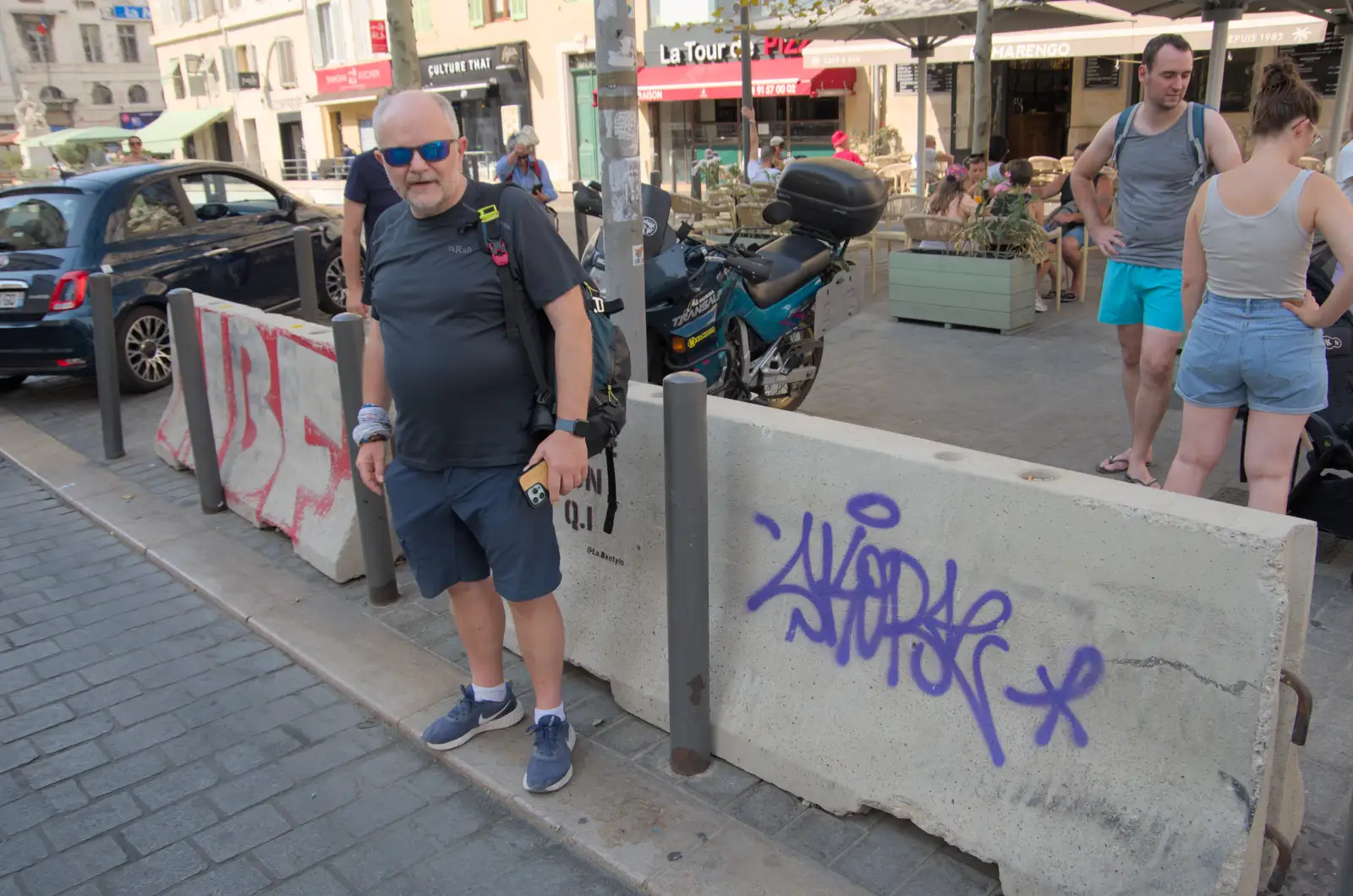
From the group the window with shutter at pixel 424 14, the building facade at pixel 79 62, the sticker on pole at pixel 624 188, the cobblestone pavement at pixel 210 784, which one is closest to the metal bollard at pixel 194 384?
the cobblestone pavement at pixel 210 784

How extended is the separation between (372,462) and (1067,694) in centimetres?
199

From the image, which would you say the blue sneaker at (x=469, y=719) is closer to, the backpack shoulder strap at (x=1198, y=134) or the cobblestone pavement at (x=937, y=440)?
the cobblestone pavement at (x=937, y=440)

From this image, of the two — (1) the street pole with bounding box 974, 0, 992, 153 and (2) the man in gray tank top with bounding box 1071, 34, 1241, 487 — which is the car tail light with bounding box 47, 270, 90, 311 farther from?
(1) the street pole with bounding box 974, 0, 992, 153

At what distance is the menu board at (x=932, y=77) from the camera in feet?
70.9

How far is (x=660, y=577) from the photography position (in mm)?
3219

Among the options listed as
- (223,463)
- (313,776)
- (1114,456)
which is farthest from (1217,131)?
(223,463)

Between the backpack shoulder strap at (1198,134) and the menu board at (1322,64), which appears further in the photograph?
the menu board at (1322,64)

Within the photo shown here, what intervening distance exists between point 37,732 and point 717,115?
84.0 ft

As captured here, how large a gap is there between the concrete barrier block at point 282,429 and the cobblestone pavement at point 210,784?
1.84 ft

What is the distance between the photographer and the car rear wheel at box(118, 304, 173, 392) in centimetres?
761

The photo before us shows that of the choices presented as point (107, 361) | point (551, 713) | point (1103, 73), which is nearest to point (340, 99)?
point (1103, 73)

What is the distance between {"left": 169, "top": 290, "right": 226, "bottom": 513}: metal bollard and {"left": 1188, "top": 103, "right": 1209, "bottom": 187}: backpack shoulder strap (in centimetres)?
459

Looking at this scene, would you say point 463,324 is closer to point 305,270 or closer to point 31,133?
point 305,270

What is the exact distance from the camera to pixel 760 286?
569 cm
